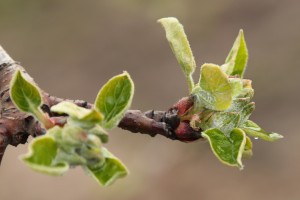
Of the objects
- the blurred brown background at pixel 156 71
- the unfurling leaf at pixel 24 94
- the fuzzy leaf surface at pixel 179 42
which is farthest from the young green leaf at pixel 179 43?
the blurred brown background at pixel 156 71

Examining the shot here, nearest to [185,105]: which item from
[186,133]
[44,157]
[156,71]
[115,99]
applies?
[186,133]

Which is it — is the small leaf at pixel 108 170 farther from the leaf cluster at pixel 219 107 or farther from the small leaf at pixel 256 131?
the small leaf at pixel 256 131

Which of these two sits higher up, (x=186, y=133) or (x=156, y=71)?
(x=186, y=133)

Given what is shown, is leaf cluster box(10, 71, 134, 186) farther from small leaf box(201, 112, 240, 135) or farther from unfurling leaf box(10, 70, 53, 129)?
small leaf box(201, 112, 240, 135)

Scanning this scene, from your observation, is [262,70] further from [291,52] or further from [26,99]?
[26,99]

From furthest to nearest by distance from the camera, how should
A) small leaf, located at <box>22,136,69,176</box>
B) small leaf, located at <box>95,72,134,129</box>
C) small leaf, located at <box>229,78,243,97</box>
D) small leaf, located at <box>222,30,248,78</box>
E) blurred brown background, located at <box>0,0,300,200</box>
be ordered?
1. blurred brown background, located at <box>0,0,300,200</box>
2. small leaf, located at <box>222,30,248,78</box>
3. small leaf, located at <box>229,78,243,97</box>
4. small leaf, located at <box>95,72,134,129</box>
5. small leaf, located at <box>22,136,69,176</box>

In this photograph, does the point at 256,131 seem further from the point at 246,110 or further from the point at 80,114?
the point at 80,114

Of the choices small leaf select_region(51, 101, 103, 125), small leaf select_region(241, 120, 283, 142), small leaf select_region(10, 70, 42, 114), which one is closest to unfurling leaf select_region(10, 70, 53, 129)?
small leaf select_region(10, 70, 42, 114)
